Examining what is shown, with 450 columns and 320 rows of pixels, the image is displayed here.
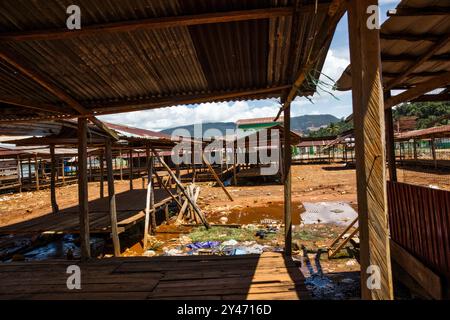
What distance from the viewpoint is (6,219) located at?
41.0ft

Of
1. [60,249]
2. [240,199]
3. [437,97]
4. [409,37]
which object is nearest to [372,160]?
[409,37]

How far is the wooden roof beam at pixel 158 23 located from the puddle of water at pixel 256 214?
861 cm

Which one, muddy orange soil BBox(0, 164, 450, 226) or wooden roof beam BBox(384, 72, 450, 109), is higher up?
wooden roof beam BBox(384, 72, 450, 109)

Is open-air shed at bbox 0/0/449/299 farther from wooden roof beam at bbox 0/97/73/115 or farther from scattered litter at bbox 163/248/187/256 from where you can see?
scattered litter at bbox 163/248/187/256

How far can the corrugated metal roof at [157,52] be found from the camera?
243cm

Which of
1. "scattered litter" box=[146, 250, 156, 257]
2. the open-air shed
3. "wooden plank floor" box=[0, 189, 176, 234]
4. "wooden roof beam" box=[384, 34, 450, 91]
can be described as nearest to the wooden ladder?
the open-air shed

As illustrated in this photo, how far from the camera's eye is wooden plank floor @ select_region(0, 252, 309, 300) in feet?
11.7

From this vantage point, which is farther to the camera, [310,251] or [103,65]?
[310,251]

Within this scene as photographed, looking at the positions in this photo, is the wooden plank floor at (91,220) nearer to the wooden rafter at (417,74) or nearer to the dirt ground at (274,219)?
the dirt ground at (274,219)

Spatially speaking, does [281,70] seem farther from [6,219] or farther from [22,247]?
[6,219]

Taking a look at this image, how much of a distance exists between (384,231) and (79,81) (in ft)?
13.1

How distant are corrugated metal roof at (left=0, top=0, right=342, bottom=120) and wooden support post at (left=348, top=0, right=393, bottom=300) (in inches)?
34.3
